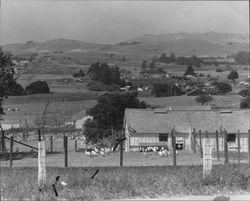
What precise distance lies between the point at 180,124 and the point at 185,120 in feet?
2.88

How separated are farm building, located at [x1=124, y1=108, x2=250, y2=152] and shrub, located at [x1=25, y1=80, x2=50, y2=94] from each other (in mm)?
39948

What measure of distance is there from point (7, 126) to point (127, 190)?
6619 centimetres

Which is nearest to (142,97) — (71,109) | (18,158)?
(71,109)

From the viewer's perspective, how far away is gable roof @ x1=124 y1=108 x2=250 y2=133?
6544cm

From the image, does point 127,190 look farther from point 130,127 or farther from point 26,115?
point 26,115

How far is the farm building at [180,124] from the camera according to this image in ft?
210

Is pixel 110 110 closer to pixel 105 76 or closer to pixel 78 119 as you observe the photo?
pixel 78 119

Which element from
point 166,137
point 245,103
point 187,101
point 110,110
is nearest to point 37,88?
point 187,101

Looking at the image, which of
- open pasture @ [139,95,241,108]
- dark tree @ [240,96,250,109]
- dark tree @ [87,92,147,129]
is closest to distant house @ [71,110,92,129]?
dark tree @ [87,92,147,129]

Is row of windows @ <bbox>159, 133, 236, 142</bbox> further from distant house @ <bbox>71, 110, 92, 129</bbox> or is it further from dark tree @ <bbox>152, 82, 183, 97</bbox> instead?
dark tree @ <bbox>152, 82, 183, 97</bbox>

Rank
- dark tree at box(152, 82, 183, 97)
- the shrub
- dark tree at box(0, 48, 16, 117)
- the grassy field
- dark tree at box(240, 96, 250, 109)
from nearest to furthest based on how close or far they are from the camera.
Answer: the grassy field, dark tree at box(0, 48, 16, 117), dark tree at box(240, 96, 250, 109), the shrub, dark tree at box(152, 82, 183, 97)

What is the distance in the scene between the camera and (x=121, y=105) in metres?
75.8

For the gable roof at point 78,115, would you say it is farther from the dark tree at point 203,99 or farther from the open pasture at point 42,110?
the dark tree at point 203,99

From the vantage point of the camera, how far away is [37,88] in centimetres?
10512
